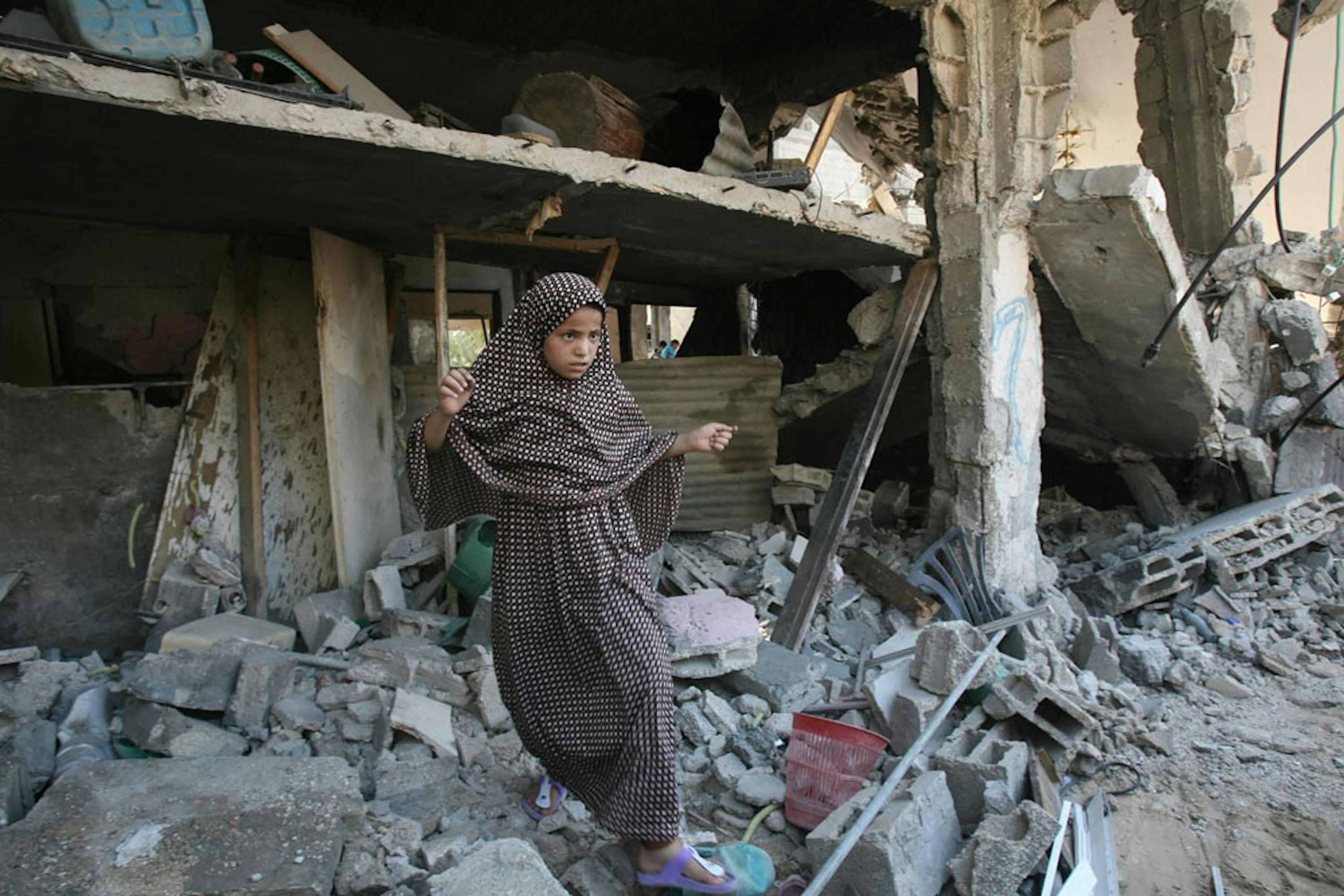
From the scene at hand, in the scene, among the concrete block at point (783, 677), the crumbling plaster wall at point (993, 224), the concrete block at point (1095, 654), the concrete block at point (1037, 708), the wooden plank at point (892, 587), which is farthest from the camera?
the crumbling plaster wall at point (993, 224)

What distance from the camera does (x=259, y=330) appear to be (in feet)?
14.6

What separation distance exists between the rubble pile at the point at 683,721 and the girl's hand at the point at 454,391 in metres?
1.25

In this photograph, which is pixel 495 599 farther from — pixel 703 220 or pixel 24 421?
pixel 24 421

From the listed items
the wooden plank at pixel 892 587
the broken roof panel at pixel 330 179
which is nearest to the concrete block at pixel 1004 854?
the wooden plank at pixel 892 587

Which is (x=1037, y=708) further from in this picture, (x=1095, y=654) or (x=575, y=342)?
(x=575, y=342)

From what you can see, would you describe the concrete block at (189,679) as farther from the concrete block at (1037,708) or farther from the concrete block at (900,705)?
the concrete block at (1037,708)

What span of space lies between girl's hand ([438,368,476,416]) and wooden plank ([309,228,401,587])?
211 cm

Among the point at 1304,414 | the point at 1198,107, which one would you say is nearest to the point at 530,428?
the point at 1304,414

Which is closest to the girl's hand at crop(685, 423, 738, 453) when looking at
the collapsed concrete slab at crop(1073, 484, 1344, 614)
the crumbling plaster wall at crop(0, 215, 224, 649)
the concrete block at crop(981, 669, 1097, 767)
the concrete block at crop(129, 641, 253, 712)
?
the concrete block at crop(981, 669, 1097, 767)

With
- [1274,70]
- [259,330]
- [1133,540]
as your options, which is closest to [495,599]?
[259,330]

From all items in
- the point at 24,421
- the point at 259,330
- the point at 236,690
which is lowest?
the point at 236,690

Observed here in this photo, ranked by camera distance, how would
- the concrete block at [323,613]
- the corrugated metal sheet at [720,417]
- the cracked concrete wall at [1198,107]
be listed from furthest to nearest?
the cracked concrete wall at [1198,107] → the corrugated metal sheet at [720,417] → the concrete block at [323,613]

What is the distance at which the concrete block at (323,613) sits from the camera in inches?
154

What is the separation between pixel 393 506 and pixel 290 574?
0.68 m
